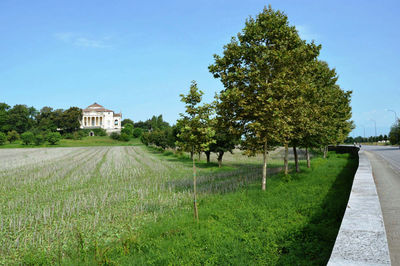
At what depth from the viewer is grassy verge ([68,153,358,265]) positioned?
7258 millimetres

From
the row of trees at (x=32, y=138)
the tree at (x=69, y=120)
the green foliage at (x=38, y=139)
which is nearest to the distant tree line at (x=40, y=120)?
the tree at (x=69, y=120)

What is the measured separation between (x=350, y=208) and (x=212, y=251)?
12.8ft

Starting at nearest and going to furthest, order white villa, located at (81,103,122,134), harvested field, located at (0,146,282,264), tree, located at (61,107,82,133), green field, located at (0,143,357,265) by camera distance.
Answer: green field, located at (0,143,357,265), harvested field, located at (0,146,282,264), tree, located at (61,107,82,133), white villa, located at (81,103,122,134)

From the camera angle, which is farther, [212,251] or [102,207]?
[102,207]

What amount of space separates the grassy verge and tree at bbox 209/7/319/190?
427 centimetres

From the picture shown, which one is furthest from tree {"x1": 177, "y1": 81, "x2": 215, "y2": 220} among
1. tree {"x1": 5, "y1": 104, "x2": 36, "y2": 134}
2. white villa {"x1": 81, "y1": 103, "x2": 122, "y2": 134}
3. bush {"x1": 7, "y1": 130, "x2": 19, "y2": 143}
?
white villa {"x1": 81, "y1": 103, "x2": 122, "y2": 134}

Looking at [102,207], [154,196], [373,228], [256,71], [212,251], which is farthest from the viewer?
[154,196]

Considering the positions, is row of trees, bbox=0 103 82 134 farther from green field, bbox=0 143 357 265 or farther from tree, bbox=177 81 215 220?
tree, bbox=177 81 215 220

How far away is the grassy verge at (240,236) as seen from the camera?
7.26 meters

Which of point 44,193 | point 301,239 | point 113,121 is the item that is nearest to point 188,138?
point 301,239

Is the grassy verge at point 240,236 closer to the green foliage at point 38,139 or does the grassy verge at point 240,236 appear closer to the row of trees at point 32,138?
the row of trees at point 32,138

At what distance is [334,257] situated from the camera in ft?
13.2

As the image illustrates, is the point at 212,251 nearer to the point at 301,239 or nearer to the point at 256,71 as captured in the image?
the point at 301,239

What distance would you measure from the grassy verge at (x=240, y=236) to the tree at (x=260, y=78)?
14.0 feet
